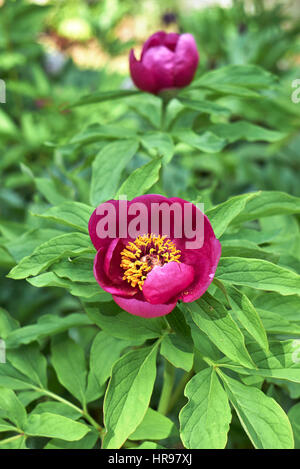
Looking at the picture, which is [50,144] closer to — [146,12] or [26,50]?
[26,50]

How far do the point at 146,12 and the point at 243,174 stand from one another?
354 centimetres

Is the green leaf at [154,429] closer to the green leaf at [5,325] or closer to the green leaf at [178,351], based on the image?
the green leaf at [178,351]

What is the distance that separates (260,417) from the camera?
0.61m

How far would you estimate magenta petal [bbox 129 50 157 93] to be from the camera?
0.88 meters

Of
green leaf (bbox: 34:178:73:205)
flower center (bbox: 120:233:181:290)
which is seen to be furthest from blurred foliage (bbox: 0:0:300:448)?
flower center (bbox: 120:233:181:290)

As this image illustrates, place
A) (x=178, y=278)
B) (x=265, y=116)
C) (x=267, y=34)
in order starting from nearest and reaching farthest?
(x=178, y=278) < (x=265, y=116) < (x=267, y=34)

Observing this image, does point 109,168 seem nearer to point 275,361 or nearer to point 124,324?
point 124,324

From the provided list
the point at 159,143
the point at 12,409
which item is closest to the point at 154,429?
the point at 12,409

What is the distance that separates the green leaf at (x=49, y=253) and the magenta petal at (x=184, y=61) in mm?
397

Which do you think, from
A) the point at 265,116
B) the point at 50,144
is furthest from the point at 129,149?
the point at 265,116

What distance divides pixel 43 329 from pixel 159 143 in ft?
1.14

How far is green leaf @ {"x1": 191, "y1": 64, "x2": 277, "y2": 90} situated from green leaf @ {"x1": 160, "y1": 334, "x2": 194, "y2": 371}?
447mm

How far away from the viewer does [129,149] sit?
0.86 m

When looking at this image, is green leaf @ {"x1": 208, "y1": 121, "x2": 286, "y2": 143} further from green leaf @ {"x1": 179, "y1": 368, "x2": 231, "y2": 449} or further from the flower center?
green leaf @ {"x1": 179, "y1": 368, "x2": 231, "y2": 449}
